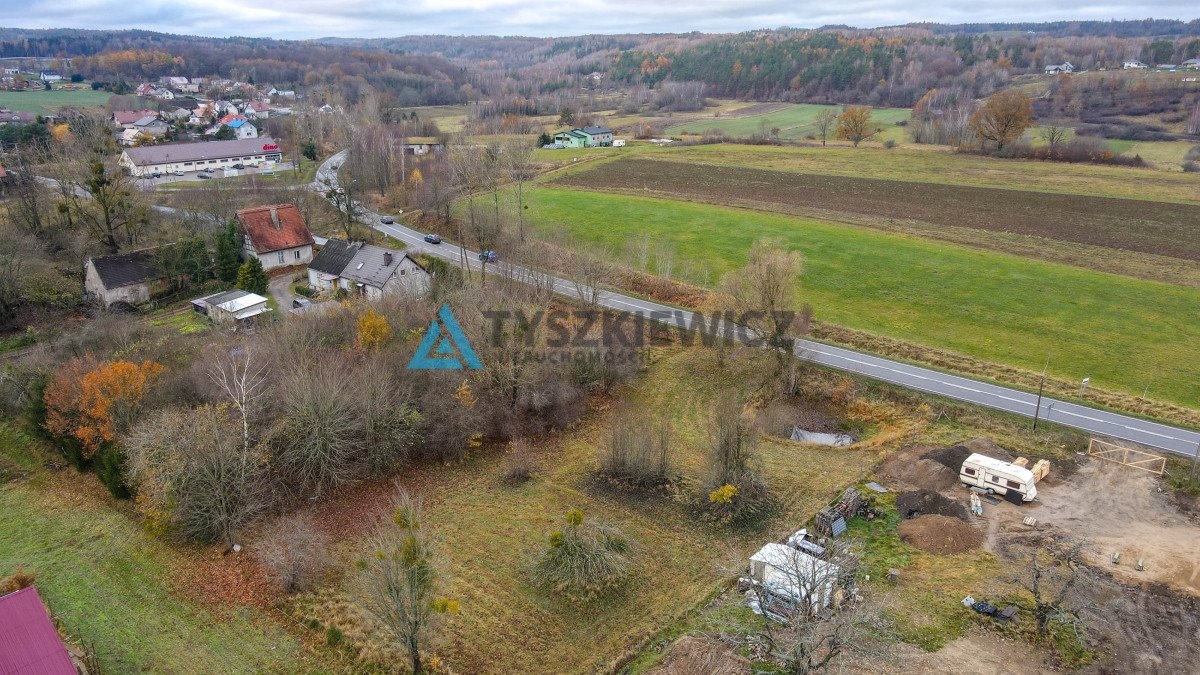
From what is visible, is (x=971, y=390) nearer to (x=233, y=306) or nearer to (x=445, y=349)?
(x=445, y=349)

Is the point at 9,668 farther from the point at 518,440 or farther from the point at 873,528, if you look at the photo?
the point at 873,528

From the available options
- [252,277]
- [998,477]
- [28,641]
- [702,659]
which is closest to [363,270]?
[252,277]

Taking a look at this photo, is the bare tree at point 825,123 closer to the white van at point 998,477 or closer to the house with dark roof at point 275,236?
the house with dark roof at point 275,236

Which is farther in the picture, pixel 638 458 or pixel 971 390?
pixel 971 390

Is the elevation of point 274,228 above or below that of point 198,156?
below

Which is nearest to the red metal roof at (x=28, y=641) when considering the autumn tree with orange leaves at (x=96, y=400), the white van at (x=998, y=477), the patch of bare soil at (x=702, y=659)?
the autumn tree with orange leaves at (x=96, y=400)

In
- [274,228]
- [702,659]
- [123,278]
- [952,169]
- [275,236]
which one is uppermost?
[952,169]
